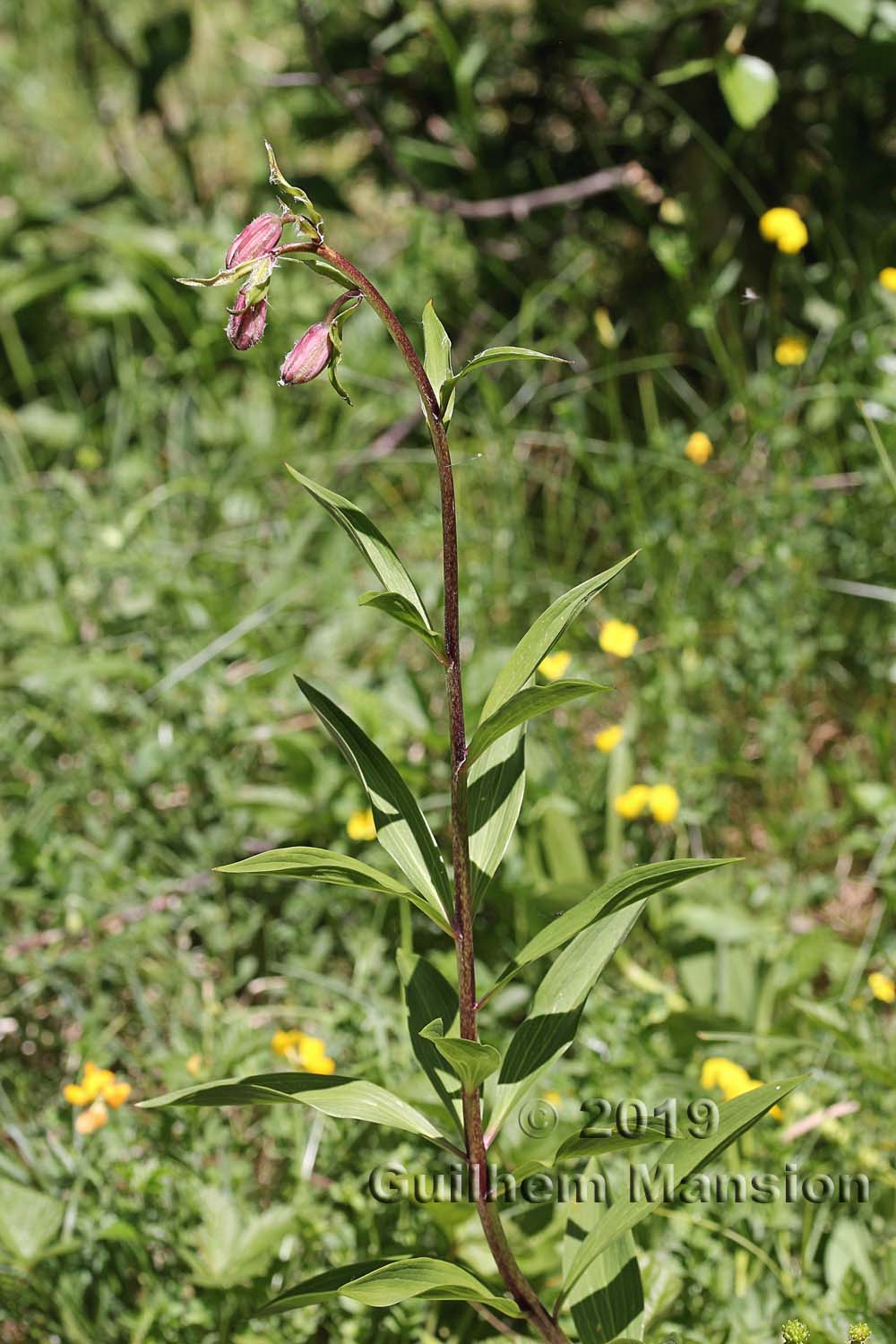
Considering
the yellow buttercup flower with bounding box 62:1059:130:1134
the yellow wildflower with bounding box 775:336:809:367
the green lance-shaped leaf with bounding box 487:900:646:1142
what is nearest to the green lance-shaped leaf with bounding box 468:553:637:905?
the green lance-shaped leaf with bounding box 487:900:646:1142

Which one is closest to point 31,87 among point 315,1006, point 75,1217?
point 315,1006

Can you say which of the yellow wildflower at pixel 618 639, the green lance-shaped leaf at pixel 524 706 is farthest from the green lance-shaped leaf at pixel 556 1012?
the yellow wildflower at pixel 618 639

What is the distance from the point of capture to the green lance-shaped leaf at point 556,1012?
117 cm

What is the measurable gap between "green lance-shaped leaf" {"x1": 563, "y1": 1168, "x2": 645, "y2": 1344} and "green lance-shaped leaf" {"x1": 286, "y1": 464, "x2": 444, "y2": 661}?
1.97 feet

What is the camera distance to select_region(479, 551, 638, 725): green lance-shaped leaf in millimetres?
1026

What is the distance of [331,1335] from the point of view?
56.8 inches

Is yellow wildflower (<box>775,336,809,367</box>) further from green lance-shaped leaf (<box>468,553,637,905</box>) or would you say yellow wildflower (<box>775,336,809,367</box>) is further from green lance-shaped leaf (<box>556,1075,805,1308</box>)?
green lance-shaped leaf (<box>556,1075,805,1308</box>)

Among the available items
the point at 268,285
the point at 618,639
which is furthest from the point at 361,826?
the point at 268,285

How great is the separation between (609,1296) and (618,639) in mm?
1122

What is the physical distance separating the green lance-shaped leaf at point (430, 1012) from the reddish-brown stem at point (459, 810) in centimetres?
4

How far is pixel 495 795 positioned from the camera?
1211 mm

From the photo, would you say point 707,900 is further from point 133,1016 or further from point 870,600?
point 133,1016

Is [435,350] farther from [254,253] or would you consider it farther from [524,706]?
[524,706]

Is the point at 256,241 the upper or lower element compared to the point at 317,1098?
upper
